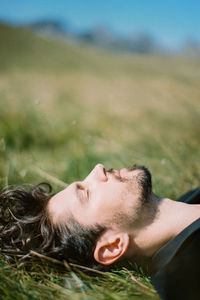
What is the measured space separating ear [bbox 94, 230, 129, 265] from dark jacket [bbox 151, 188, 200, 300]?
28cm

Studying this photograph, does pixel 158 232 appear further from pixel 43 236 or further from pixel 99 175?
pixel 43 236

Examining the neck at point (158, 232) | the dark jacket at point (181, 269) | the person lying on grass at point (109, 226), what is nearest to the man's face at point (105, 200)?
the person lying on grass at point (109, 226)

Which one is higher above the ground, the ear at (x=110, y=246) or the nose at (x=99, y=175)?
the nose at (x=99, y=175)

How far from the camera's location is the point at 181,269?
5.24 feet

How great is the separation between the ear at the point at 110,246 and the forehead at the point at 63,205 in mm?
298

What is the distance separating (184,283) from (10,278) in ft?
3.45

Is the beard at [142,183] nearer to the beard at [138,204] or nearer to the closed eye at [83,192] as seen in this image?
the beard at [138,204]

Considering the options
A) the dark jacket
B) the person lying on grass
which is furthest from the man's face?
the dark jacket

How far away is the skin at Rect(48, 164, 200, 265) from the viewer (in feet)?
6.34

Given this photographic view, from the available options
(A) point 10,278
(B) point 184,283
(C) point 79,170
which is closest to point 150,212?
(B) point 184,283

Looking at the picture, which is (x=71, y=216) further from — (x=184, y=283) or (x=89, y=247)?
(x=184, y=283)

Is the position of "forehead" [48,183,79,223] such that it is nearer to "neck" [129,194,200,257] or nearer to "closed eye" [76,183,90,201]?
"closed eye" [76,183,90,201]

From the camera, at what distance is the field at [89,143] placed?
70.3 inches

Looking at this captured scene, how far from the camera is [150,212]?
201cm
